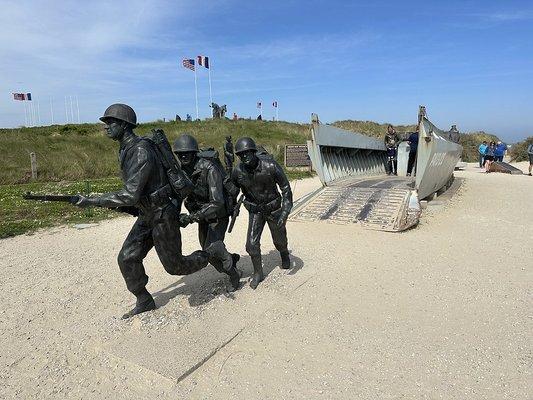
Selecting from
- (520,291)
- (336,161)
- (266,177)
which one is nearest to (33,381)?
(266,177)

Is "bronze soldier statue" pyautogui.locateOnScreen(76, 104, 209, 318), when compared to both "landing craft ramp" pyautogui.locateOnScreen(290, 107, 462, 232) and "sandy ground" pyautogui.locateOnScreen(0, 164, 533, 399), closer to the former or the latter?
"sandy ground" pyautogui.locateOnScreen(0, 164, 533, 399)

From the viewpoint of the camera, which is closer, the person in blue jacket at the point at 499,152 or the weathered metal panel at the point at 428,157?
the weathered metal panel at the point at 428,157

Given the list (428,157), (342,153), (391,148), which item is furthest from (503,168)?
(428,157)

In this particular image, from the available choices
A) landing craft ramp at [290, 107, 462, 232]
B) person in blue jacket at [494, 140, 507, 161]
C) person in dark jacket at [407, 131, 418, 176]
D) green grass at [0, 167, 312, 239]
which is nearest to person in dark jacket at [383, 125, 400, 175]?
person in dark jacket at [407, 131, 418, 176]

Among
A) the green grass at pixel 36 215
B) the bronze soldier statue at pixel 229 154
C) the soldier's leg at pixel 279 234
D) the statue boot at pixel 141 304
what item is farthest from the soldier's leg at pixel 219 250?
the green grass at pixel 36 215

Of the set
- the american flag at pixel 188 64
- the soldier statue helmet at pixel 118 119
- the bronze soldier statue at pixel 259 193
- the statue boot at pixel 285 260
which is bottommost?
the statue boot at pixel 285 260

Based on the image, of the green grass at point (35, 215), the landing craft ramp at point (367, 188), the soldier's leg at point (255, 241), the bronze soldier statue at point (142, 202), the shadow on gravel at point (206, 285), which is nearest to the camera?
the bronze soldier statue at point (142, 202)

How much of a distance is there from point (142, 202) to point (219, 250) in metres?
1.16

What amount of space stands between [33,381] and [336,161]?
1034 centimetres

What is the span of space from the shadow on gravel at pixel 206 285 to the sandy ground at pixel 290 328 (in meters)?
0.03

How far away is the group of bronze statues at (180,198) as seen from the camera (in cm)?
376

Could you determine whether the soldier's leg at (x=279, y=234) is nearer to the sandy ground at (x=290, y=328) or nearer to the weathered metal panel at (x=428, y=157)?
the sandy ground at (x=290, y=328)

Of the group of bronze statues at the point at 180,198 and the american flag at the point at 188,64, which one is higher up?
the american flag at the point at 188,64

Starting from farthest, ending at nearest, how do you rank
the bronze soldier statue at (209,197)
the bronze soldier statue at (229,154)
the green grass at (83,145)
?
the green grass at (83,145) < the bronze soldier statue at (229,154) < the bronze soldier statue at (209,197)
